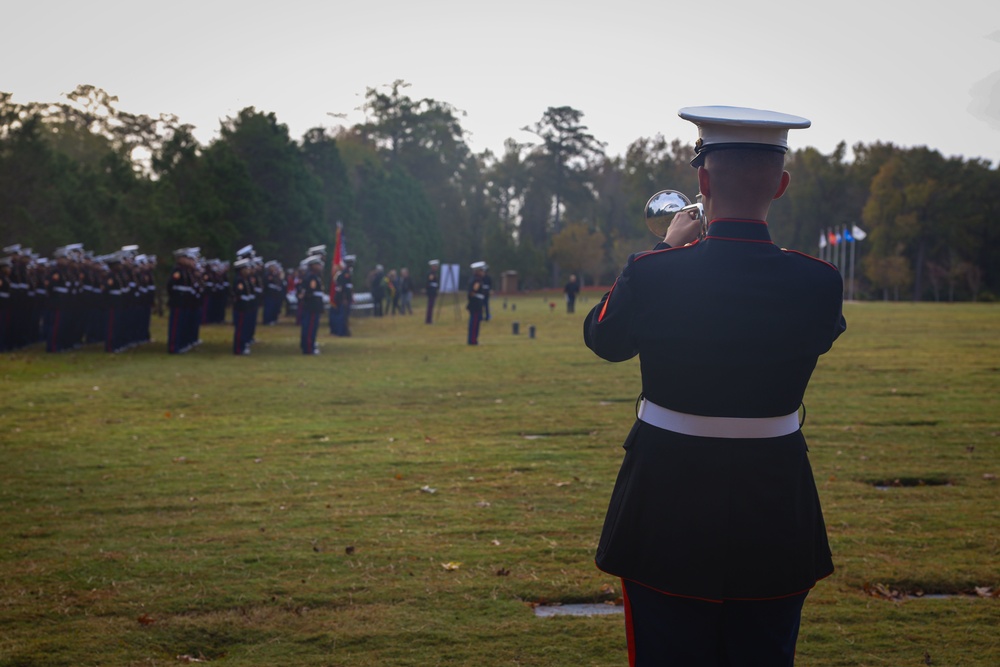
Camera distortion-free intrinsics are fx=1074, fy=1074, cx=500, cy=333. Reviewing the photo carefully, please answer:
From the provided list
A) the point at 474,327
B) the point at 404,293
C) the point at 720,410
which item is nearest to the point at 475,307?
the point at 474,327

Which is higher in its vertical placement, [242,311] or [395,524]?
[242,311]

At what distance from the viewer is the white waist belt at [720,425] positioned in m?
3.04

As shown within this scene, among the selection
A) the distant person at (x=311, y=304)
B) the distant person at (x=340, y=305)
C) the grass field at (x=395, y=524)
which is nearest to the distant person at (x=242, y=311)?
the distant person at (x=311, y=304)

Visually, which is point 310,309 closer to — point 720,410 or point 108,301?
point 108,301

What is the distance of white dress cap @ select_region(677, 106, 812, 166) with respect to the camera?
3020mm

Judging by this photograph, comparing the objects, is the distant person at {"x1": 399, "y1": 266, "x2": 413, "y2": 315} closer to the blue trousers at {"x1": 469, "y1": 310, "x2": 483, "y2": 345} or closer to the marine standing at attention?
the blue trousers at {"x1": 469, "y1": 310, "x2": 483, "y2": 345}

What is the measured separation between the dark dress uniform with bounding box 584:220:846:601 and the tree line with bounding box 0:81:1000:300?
121ft

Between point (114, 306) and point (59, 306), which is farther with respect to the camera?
point (114, 306)

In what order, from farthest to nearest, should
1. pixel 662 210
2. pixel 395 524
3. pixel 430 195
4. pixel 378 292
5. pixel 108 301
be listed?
1. pixel 430 195
2. pixel 378 292
3. pixel 108 301
4. pixel 395 524
5. pixel 662 210

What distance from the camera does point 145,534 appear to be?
24.5ft

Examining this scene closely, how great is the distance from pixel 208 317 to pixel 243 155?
13621 millimetres

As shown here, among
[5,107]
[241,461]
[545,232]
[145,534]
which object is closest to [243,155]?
[5,107]

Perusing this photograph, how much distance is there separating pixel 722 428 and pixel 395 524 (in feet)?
16.6

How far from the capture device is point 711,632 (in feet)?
9.86
